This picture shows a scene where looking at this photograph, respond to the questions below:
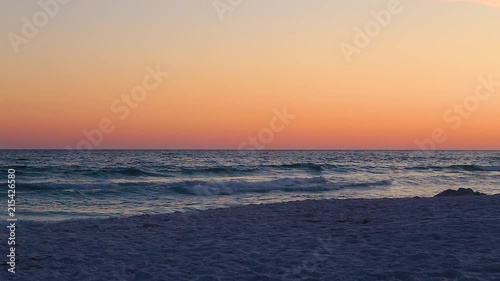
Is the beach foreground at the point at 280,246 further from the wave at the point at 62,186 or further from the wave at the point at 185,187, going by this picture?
the wave at the point at 62,186

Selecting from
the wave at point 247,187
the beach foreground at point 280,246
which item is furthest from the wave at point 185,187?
the beach foreground at point 280,246

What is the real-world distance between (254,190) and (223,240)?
21539mm

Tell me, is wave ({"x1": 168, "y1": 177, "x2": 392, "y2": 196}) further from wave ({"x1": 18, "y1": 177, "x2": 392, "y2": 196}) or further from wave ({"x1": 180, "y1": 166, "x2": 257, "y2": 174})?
wave ({"x1": 180, "y1": 166, "x2": 257, "y2": 174})

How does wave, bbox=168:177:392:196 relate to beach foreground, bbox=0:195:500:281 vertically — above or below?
below

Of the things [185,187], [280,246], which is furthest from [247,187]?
[280,246]

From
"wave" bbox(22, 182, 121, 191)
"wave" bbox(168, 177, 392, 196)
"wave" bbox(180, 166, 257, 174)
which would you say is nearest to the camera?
"wave" bbox(168, 177, 392, 196)

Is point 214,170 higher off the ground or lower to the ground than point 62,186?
higher

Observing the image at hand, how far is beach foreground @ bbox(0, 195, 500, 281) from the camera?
784 cm

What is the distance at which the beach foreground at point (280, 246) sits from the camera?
7.84m

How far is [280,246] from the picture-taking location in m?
9.83

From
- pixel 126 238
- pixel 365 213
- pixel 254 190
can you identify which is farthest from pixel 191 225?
pixel 254 190

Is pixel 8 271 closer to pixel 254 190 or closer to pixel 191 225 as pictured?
pixel 191 225

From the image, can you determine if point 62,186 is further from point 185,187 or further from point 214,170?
point 214,170

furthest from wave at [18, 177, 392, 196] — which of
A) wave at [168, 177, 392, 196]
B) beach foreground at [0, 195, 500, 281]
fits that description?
beach foreground at [0, 195, 500, 281]
